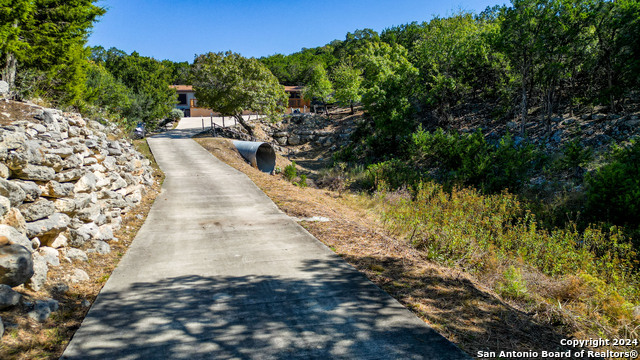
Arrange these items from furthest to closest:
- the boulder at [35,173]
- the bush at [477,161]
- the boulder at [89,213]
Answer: the bush at [477,161], the boulder at [89,213], the boulder at [35,173]

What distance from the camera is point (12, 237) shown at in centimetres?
413

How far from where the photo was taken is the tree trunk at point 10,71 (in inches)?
383

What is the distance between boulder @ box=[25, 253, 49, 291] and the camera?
428 cm

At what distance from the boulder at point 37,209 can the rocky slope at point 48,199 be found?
1 centimetres

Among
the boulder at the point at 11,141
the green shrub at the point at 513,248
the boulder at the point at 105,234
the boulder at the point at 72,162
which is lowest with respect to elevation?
the green shrub at the point at 513,248

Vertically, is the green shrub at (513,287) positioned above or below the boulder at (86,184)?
below

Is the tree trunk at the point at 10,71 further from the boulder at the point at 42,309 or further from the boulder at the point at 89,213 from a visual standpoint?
the boulder at the point at 42,309

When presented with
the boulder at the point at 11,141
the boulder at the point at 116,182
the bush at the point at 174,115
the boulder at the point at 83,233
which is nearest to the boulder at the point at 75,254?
the boulder at the point at 83,233

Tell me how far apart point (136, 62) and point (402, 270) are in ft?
124

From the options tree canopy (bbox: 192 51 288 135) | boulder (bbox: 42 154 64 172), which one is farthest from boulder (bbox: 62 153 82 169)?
tree canopy (bbox: 192 51 288 135)

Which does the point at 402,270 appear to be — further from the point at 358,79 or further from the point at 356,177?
the point at 358,79

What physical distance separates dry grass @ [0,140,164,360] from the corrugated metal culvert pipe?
11.5m

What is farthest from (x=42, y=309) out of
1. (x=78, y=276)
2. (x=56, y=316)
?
(x=78, y=276)

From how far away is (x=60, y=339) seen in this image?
12.2 ft
